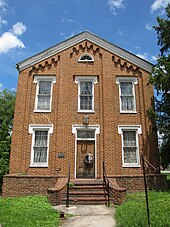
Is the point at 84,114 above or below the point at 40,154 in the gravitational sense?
above

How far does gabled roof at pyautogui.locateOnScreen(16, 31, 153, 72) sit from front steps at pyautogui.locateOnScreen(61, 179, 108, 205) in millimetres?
8264

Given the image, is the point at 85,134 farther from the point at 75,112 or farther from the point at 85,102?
the point at 85,102

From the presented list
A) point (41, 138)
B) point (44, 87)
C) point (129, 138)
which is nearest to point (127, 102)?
point (129, 138)

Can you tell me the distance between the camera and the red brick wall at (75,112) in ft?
39.7

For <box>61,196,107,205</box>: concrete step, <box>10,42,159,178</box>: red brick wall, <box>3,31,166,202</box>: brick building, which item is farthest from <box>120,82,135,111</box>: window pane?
<box>61,196,107,205</box>: concrete step

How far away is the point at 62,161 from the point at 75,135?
1.69m

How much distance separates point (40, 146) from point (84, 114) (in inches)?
128

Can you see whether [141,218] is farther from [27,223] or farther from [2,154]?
[2,154]

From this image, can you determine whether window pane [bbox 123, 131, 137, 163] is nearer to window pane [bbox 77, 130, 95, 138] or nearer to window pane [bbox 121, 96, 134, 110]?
window pane [bbox 121, 96, 134, 110]

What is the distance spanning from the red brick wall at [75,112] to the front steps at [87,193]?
1900mm

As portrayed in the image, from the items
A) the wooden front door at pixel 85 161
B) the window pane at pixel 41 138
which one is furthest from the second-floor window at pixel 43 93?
the wooden front door at pixel 85 161

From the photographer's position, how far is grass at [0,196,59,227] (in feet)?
20.1

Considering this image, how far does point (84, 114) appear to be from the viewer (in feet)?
42.5

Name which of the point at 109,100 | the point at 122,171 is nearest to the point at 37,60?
the point at 109,100
